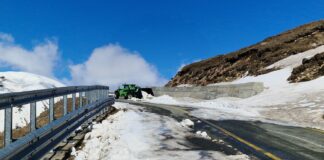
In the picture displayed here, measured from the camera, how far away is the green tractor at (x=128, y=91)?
169 feet

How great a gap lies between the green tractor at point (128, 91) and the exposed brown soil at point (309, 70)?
59.3 feet

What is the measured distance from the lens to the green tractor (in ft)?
169

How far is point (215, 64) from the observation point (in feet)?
254

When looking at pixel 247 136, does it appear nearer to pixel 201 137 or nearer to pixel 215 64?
pixel 201 137

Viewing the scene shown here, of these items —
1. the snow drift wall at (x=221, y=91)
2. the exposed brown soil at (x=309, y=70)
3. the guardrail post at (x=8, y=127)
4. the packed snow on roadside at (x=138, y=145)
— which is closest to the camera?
the guardrail post at (x=8, y=127)

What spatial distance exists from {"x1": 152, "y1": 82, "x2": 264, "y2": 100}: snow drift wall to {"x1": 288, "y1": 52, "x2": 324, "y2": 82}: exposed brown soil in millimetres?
4069

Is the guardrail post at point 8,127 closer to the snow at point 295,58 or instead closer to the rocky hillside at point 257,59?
the snow at point 295,58

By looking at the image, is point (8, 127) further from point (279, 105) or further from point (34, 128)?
point (279, 105)

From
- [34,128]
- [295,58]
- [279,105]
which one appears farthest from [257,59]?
[34,128]

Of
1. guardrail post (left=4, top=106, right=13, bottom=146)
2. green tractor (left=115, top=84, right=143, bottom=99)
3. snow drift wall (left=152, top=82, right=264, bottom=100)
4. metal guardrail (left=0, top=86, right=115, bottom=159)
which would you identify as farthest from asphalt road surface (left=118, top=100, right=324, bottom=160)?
green tractor (left=115, top=84, right=143, bottom=99)

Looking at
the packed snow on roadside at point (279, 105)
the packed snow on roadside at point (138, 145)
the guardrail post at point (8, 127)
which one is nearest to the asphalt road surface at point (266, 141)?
the packed snow on roadside at point (138, 145)

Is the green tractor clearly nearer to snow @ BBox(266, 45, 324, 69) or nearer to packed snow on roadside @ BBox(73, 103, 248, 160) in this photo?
snow @ BBox(266, 45, 324, 69)

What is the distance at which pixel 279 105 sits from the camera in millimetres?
30516

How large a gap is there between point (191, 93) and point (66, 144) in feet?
126
